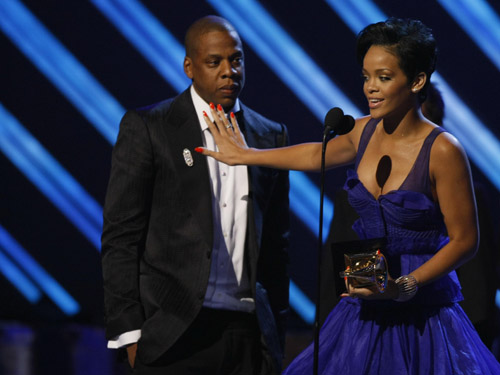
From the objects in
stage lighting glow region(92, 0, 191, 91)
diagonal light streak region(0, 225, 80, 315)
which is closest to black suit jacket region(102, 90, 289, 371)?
stage lighting glow region(92, 0, 191, 91)

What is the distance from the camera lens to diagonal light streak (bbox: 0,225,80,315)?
466 centimetres

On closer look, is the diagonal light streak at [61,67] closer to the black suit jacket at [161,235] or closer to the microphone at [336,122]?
the black suit jacket at [161,235]

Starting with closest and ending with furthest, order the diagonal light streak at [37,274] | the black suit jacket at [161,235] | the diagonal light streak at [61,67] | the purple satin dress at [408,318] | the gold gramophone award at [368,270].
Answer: the gold gramophone award at [368,270] < the purple satin dress at [408,318] < the black suit jacket at [161,235] < the diagonal light streak at [61,67] < the diagonal light streak at [37,274]

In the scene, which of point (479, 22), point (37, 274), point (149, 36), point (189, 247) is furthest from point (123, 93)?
point (189, 247)

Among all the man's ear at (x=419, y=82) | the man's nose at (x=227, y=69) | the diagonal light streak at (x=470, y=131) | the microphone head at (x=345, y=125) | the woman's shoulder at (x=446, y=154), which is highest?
the man's nose at (x=227, y=69)

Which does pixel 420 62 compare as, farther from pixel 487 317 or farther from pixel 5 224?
Result: pixel 5 224

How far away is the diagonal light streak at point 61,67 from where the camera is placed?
4.43 meters

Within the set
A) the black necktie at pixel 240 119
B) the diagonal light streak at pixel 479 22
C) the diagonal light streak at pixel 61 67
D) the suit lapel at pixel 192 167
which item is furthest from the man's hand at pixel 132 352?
the diagonal light streak at pixel 479 22

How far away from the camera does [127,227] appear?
101 inches

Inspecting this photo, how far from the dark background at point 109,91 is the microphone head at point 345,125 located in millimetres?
1911

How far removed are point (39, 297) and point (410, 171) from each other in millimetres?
3138

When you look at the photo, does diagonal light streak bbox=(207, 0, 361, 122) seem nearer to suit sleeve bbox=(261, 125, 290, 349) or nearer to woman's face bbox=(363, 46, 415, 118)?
suit sleeve bbox=(261, 125, 290, 349)

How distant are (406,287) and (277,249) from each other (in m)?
0.73

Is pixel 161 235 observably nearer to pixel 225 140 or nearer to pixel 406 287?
pixel 225 140
